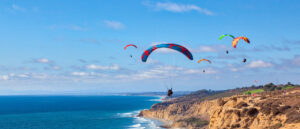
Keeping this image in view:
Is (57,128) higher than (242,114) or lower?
lower

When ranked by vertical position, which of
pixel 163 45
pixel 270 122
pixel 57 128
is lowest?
pixel 57 128

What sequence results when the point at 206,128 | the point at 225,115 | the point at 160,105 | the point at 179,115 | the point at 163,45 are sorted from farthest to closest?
the point at 160,105 → the point at 179,115 → the point at 206,128 → the point at 225,115 → the point at 163,45

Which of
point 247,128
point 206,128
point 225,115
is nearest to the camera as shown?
point 247,128

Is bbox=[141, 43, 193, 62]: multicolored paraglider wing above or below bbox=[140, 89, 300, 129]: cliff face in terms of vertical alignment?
above

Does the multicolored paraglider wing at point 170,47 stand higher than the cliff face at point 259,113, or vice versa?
the multicolored paraglider wing at point 170,47

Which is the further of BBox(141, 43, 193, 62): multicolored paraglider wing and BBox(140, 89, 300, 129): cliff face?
BBox(141, 43, 193, 62): multicolored paraglider wing

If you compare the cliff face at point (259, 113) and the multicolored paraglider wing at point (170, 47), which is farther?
the multicolored paraglider wing at point (170, 47)

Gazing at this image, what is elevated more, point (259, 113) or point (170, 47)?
point (170, 47)

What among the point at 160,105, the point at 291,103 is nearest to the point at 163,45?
the point at 291,103

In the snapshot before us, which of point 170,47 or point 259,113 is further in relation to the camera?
point 259,113

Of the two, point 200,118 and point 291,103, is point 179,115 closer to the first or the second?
point 200,118

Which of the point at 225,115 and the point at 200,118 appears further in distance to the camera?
the point at 200,118
